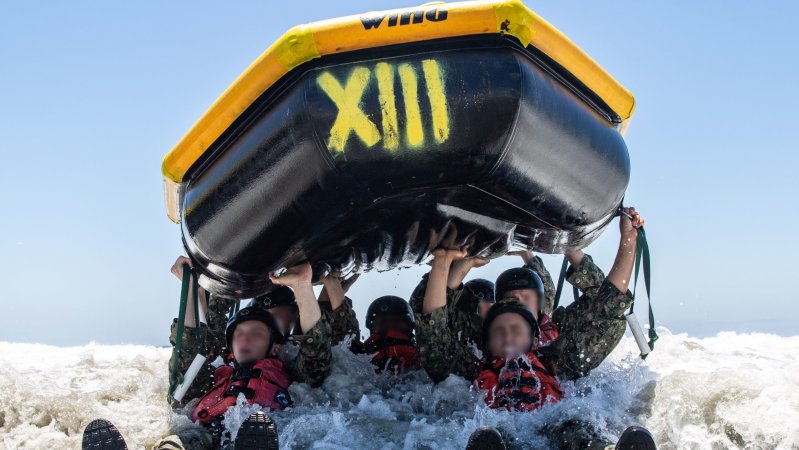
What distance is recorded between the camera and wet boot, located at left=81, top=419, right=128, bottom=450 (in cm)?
229

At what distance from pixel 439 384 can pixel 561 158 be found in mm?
1229

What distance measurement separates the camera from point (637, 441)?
2.17 m

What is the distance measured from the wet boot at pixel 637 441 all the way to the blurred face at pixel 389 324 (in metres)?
1.89

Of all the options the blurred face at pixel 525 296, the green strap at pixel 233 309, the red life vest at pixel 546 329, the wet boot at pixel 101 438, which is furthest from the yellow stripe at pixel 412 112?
the green strap at pixel 233 309

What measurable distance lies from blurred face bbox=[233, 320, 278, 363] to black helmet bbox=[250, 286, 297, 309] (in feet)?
1.00

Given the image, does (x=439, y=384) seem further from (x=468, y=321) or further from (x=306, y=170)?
(x=306, y=170)

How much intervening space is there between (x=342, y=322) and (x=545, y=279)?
149 cm

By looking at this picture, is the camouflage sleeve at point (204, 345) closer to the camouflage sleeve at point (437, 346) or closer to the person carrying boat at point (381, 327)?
the person carrying boat at point (381, 327)

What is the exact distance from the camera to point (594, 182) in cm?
273

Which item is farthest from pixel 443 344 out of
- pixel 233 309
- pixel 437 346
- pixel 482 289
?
pixel 233 309

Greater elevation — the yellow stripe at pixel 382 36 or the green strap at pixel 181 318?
the yellow stripe at pixel 382 36

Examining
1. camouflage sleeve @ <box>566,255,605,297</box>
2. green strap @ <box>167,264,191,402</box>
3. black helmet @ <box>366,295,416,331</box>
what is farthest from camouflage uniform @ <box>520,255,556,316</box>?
green strap @ <box>167,264,191,402</box>

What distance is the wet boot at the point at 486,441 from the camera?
2.20 metres

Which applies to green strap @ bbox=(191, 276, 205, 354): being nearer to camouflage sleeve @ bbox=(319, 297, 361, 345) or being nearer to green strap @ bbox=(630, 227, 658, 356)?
camouflage sleeve @ bbox=(319, 297, 361, 345)
